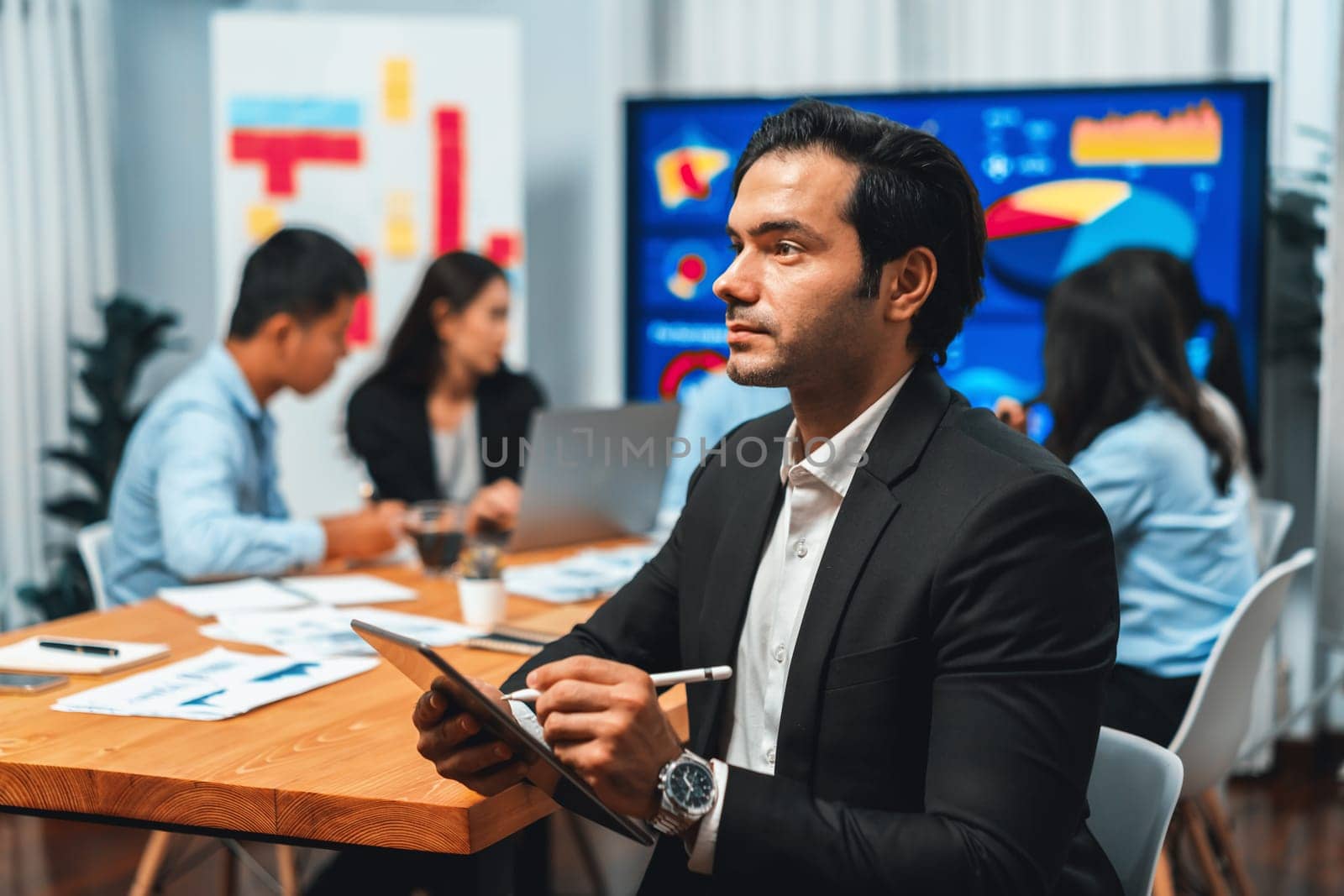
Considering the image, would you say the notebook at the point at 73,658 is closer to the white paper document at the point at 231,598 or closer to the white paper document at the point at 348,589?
the white paper document at the point at 231,598

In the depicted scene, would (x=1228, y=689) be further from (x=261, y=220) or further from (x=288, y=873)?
(x=261, y=220)

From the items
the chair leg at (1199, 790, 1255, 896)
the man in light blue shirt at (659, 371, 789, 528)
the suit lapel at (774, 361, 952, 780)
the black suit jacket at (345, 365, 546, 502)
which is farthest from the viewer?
the black suit jacket at (345, 365, 546, 502)

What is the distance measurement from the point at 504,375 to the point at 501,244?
0.75m

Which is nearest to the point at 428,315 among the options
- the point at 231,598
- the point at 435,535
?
the point at 435,535

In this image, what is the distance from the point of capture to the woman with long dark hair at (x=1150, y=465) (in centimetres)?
240

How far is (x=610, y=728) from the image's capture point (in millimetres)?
1107

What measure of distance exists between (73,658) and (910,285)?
4.03 ft

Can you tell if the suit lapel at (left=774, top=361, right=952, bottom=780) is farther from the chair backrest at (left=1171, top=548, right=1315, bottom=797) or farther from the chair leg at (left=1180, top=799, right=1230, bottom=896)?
the chair leg at (left=1180, top=799, right=1230, bottom=896)

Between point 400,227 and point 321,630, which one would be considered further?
point 400,227

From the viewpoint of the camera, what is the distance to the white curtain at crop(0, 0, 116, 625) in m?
4.06

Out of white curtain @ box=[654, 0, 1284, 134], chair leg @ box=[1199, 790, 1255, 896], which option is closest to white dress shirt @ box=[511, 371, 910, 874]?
chair leg @ box=[1199, 790, 1255, 896]

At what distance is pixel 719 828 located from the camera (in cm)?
112

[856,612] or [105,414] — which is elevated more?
[856,612]

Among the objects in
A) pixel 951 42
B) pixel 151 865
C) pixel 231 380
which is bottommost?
pixel 151 865
